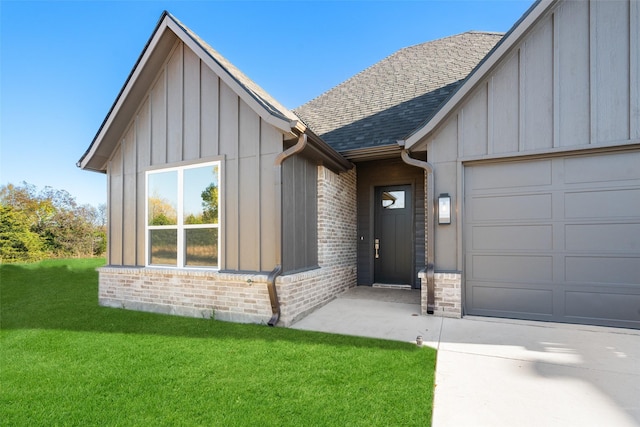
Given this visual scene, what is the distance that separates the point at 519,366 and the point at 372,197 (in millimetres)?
5167

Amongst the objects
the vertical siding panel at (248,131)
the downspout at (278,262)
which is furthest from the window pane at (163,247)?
the downspout at (278,262)

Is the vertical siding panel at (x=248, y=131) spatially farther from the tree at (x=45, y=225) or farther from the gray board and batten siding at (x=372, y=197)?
the tree at (x=45, y=225)

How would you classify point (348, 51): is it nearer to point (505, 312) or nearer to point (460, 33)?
point (460, 33)

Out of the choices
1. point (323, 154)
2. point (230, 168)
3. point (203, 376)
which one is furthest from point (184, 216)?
point (203, 376)

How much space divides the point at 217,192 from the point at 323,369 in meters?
3.63

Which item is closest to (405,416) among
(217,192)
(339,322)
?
(339,322)

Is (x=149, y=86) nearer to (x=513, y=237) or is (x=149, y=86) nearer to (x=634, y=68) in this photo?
(x=513, y=237)

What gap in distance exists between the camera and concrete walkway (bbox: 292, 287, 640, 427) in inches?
93.2

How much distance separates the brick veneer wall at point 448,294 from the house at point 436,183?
0.9 inches

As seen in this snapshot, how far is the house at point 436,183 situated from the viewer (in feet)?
14.4

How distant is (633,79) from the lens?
13.8ft

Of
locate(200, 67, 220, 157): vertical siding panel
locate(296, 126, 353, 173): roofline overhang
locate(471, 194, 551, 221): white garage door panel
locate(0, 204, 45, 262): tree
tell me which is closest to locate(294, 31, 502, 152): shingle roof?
locate(296, 126, 353, 173): roofline overhang

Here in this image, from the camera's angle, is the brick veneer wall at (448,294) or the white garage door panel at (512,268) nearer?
the white garage door panel at (512,268)

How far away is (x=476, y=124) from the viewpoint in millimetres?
4977
